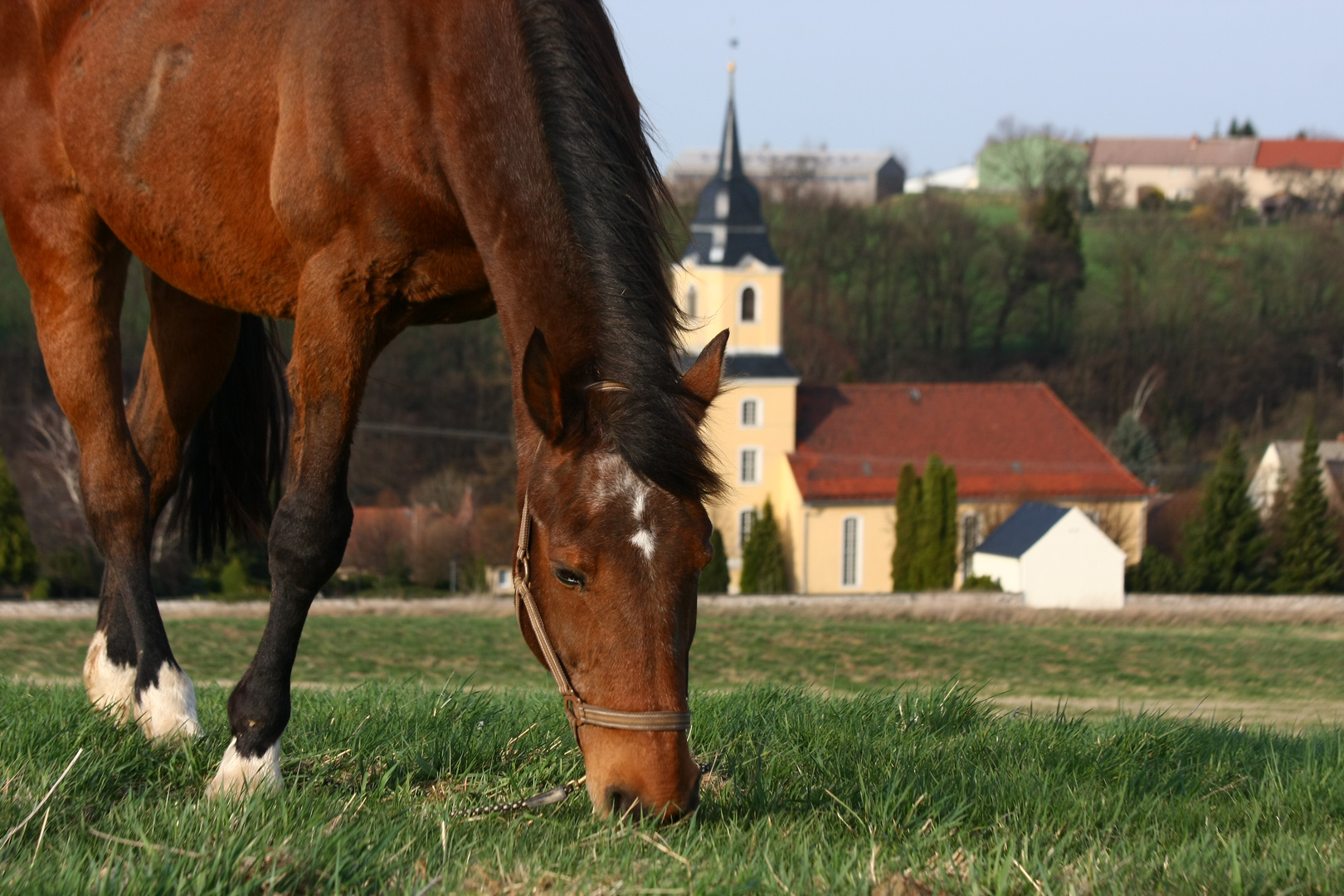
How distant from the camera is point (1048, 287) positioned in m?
73.2

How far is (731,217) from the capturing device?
5656 centimetres

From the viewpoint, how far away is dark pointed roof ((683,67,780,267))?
184 feet

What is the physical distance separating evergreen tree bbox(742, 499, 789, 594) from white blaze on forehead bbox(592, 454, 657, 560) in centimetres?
4436

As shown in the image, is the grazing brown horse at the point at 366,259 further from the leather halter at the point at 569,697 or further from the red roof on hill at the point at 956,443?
the red roof on hill at the point at 956,443

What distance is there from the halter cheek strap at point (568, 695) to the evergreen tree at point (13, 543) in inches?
1227

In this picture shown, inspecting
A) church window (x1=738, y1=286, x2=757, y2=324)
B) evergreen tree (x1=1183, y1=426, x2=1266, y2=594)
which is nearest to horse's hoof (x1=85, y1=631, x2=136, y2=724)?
evergreen tree (x1=1183, y1=426, x2=1266, y2=594)

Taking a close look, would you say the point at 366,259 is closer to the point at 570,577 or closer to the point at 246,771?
the point at 570,577

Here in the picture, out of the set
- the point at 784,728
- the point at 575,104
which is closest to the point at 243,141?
the point at 575,104

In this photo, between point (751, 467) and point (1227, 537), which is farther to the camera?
point (751, 467)

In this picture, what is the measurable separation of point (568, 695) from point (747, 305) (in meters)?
55.2

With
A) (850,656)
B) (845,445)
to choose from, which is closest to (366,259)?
(850,656)

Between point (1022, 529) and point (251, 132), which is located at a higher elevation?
point (251, 132)

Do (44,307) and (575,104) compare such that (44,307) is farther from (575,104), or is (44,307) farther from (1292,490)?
(1292,490)

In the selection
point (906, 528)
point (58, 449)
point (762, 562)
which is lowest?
point (762, 562)
